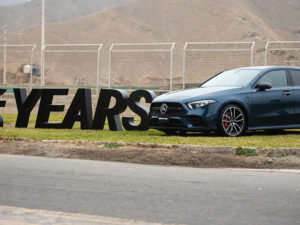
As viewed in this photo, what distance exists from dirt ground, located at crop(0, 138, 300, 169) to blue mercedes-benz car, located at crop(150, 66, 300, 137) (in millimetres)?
2093

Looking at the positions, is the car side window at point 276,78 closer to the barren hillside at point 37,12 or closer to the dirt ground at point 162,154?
the dirt ground at point 162,154

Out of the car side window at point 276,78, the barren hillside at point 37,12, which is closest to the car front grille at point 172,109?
the car side window at point 276,78

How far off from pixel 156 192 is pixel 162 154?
10.8ft

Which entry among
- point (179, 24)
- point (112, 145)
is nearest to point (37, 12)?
point (179, 24)

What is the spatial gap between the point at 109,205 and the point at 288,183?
2.62 meters

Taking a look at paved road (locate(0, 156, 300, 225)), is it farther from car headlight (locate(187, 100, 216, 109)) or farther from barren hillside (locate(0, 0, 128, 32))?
barren hillside (locate(0, 0, 128, 32))

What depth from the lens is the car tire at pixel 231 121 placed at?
13.8 m

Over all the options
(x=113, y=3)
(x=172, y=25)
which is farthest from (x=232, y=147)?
(x=113, y=3)

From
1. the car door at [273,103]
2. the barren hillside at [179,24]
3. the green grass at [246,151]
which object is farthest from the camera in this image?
the barren hillside at [179,24]

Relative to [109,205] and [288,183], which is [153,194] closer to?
[109,205]

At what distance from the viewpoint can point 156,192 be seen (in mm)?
7617

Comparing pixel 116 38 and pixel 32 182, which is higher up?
pixel 116 38

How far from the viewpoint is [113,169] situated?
9617mm

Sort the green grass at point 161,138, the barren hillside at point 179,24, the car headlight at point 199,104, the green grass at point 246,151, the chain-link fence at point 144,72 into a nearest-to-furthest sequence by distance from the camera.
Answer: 1. the green grass at point 246,151
2. the green grass at point 161,138
3. the car headlight at point 199,104
4. the chain-link fence at point 144,72
5. the barren hillside at point 179,24
